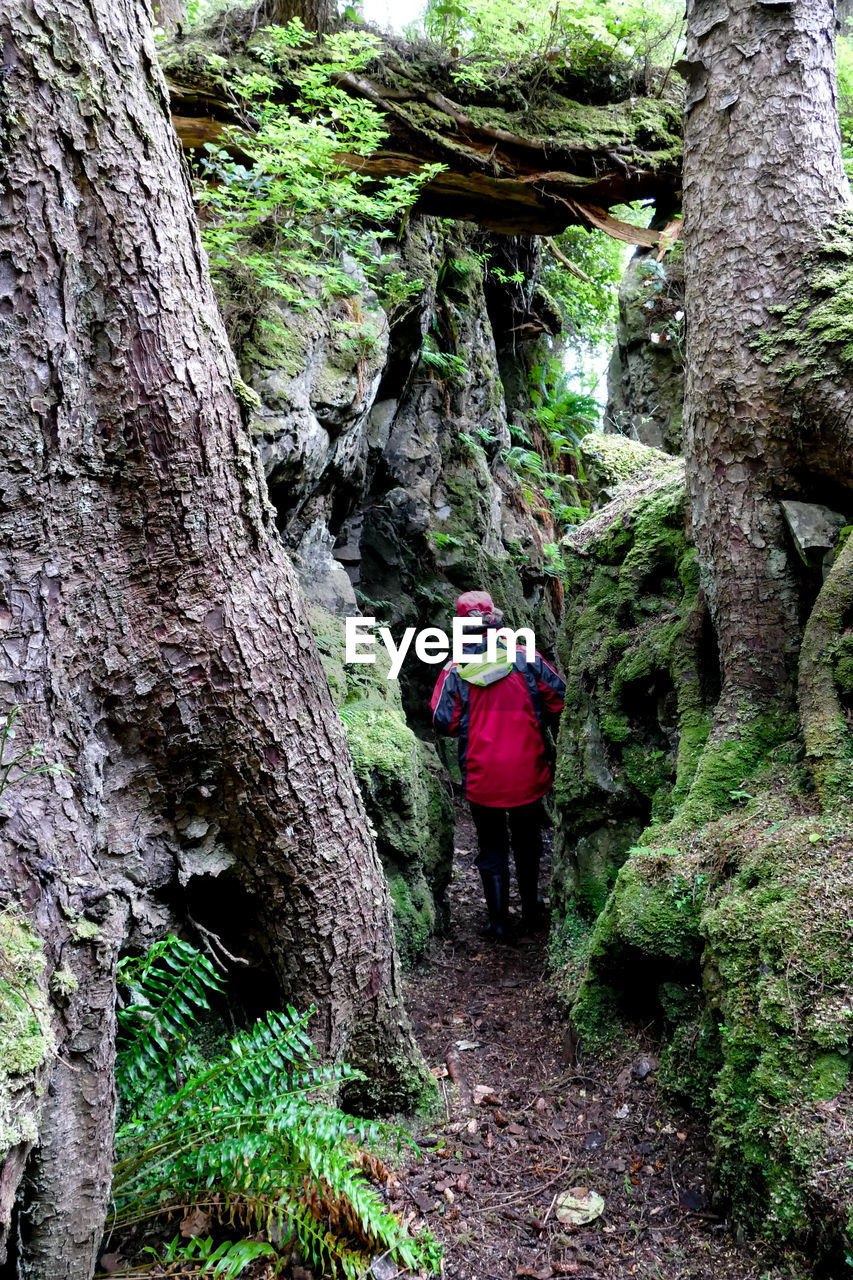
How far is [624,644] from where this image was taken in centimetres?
549

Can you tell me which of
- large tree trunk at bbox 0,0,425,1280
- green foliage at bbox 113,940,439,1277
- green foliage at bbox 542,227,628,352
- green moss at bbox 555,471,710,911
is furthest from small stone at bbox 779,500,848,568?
green foliage at bbox 542,227,628,352

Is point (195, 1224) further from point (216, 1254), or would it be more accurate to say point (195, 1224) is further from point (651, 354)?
point (651, 354)

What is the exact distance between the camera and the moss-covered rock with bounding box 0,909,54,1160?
199 centimetres

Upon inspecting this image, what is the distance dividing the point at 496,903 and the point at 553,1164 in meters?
2.85

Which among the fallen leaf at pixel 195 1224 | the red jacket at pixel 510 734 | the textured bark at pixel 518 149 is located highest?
the textured bark at pixel 518 149

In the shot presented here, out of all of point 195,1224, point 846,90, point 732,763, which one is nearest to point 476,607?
point 732,763

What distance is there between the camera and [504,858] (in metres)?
6.58

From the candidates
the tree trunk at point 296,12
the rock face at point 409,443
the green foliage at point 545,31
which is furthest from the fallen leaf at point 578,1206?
the tree trunk at point 296,12

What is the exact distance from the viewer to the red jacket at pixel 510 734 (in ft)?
20.9

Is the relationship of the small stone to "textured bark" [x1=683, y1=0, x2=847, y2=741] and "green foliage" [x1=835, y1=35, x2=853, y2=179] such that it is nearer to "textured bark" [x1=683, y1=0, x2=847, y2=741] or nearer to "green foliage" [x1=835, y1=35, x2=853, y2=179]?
"textured bark" [x1=683, y1=0, x2=847, y2=741]

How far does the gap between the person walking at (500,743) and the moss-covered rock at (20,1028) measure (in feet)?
14.3

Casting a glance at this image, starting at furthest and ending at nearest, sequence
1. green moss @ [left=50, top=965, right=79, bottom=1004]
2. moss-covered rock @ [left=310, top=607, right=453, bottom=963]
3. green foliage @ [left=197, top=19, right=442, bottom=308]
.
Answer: moss-covered rock @ [left=310, top=607, right=453, bottom=963], green foliage @ [left=197, top=19, right=442, bottom=308], green moss @ [left=50, top=965, right=79, bottom=1004]

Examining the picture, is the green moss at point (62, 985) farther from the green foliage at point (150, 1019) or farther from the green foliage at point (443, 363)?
the green foliage at point (443, 363)

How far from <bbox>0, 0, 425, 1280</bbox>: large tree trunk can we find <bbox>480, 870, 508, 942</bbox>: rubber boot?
3.23 meters
